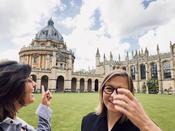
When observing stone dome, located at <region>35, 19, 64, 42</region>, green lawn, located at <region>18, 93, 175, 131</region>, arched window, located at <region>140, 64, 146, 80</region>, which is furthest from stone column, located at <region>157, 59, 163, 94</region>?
green lawn, located at <region>18, 93, 175, 131</region>

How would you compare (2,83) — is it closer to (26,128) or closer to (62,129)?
(26,128)

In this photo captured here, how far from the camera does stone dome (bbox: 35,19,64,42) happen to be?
5627 cm

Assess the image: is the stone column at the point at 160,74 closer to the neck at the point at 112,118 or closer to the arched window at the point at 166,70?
the arched window at the point at 166,70

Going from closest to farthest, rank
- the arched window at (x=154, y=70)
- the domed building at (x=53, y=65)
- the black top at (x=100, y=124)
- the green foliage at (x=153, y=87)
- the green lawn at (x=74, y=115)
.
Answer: the black top at (x=100, y=124) → the green lawn at (x=74, y=115) → the domed building at (x=53, y=65) → the green foliage at (x=153, y=87) → the arched window at (x=154, y=70)

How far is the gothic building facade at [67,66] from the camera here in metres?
45.3

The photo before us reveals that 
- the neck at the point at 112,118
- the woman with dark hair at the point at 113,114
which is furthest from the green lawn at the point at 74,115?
the neck at the point at 112,118

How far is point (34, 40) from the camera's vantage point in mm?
55344

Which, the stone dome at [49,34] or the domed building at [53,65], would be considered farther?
the stone dome at [49,34]

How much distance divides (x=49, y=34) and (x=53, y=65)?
1606 centimetres

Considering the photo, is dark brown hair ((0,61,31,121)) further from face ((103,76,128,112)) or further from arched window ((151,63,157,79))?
arched window ((151,63,157,79))

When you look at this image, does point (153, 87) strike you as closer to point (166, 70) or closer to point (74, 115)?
point (166, 70)

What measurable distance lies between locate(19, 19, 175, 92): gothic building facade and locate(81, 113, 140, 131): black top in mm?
40767

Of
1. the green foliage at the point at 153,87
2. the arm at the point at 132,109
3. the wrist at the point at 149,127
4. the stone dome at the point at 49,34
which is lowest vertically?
the green foliage at the point at 153,87

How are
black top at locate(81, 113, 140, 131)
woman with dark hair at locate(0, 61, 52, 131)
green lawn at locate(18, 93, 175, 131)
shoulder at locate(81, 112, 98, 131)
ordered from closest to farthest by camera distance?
woman with dark hair at locate(0, 61, 52, 131) < black top at locate(81, 113, 140, 131) < shoulder at locate(81, 112, 98, 131) < green lawn at locate(18, 93, 175, 131)
